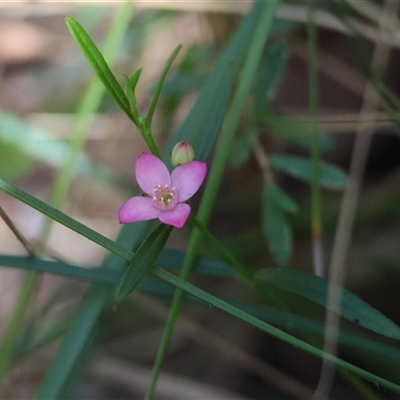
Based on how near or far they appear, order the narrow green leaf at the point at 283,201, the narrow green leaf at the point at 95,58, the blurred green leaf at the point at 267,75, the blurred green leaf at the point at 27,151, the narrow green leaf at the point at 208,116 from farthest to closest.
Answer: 1. the blurred green leaf at the point at 27,151
2. the blurred green leaf at the point at 267,75
3. the narrow green leaf at the point at 283,201
4. the narrow green leaf at the point at 208,116
5. the narrow green leaf at the point at 95,58

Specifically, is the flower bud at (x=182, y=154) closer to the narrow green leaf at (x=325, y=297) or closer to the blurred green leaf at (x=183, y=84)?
the narrow green leaf at (x=325, y=297)

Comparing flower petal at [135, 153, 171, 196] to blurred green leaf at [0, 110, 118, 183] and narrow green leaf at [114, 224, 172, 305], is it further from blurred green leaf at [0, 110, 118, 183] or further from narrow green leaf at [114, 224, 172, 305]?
blurred green leaf at [0, 110, 118, 183]

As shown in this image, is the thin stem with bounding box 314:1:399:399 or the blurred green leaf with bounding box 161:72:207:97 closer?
the thin stem with bounding box 314:1:399:399

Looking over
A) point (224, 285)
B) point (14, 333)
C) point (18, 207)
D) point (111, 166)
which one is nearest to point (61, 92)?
point (111, 166)

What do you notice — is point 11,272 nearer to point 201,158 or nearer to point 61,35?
point 61,35

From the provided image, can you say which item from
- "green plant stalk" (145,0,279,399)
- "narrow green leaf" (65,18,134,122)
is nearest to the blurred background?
"green plant stalk" (145,0,279,399)

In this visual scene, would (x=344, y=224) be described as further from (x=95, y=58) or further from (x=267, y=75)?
(x=95, y=58)

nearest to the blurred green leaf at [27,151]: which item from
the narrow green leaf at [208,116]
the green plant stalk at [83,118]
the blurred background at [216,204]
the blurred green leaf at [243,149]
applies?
the blurred background at [216,204]
